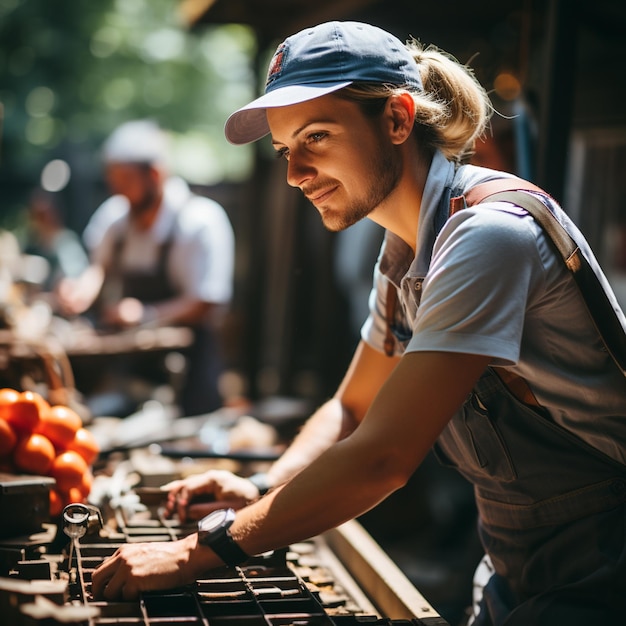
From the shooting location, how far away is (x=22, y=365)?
11.1ft

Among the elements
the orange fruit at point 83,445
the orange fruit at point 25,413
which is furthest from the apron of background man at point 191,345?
the orange fruit at point 25,413

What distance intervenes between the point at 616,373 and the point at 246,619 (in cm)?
89

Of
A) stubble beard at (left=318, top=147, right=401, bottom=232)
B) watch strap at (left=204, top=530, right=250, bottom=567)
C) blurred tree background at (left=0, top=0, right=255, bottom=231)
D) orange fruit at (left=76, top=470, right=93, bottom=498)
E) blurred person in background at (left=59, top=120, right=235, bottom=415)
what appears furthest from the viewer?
blurred tree background at (left=0, top=0, right=255, bottom=231)

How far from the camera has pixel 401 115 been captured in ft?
5.97

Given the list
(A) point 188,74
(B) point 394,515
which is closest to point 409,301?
(B) point 394,515

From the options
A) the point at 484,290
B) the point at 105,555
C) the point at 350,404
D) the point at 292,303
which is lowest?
the point at 292,303

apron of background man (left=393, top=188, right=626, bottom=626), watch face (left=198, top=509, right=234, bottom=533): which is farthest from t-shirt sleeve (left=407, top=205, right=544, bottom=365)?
watch face (left=198, top=509, right=234, bottom=533)

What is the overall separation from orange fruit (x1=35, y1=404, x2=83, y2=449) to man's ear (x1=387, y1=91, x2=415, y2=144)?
4.03ft

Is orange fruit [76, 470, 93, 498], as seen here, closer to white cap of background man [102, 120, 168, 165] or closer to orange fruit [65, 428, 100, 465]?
orange fruit [65, 428, 100, 465]

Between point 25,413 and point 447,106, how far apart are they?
138 centimetres

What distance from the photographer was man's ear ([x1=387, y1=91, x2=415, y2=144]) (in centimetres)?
180

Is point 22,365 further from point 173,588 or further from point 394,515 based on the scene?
point 394,515

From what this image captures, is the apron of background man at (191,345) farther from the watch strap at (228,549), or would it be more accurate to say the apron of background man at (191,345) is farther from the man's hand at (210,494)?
the watch strap at (228,549)

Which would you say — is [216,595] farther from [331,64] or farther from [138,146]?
[138,146]
